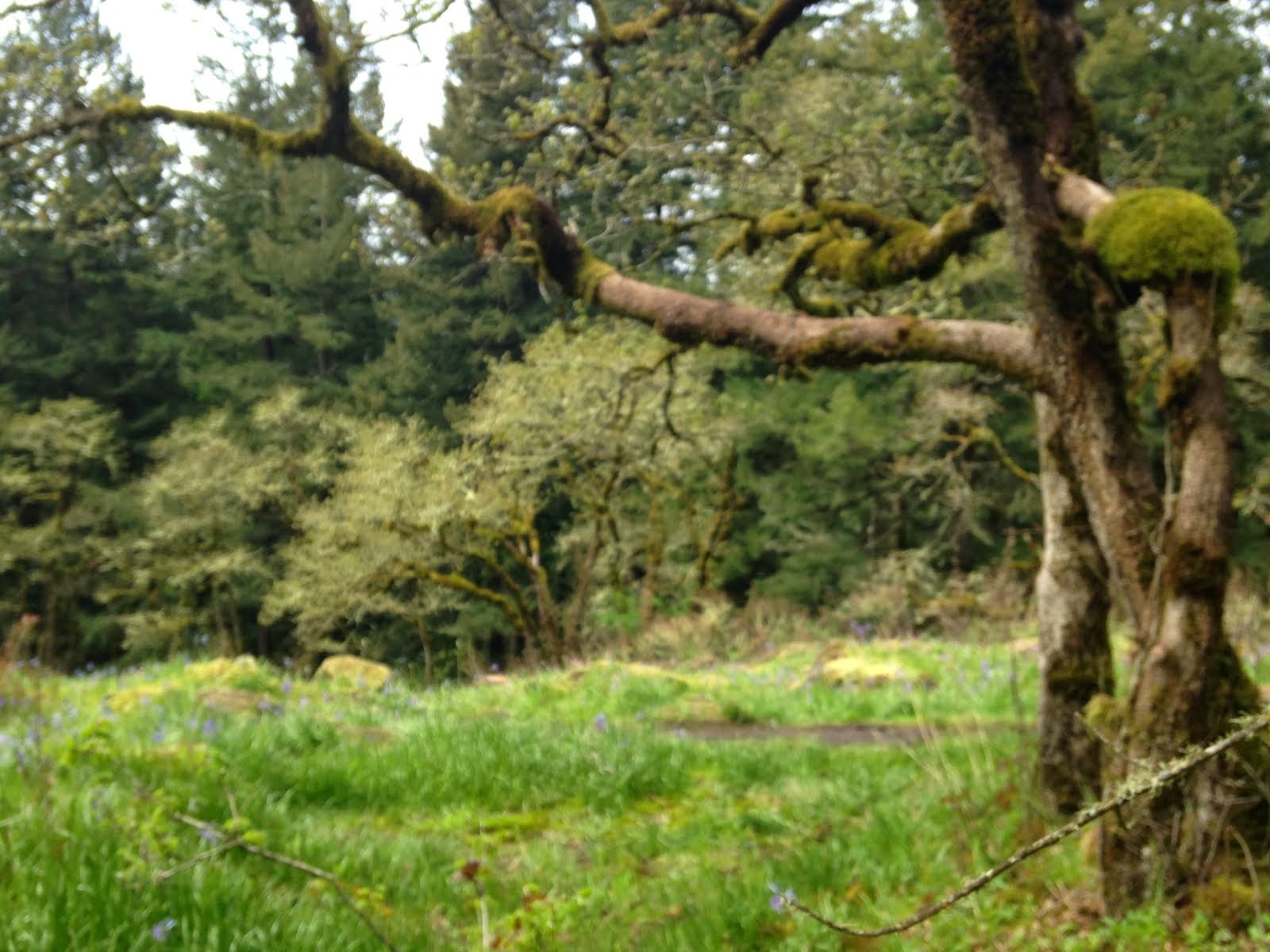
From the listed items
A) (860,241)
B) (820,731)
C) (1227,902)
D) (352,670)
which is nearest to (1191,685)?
(1227,902)

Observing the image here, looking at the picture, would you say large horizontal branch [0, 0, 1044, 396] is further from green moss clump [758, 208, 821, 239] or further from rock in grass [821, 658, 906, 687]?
rock in grass [821, 658, 906, 687]

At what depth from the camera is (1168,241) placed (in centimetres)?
338

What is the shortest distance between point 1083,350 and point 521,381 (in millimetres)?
18387

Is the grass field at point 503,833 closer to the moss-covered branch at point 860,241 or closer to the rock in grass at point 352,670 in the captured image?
the moss-covered branch at point 860,241

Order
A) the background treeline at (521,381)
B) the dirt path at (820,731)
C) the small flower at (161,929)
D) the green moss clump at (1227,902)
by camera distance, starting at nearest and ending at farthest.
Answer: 1. the small flower at (161,929)
2. the green moss clump at (1227,902)
3. the dirt path at (820,731)
4. the background treeline at (521,381)

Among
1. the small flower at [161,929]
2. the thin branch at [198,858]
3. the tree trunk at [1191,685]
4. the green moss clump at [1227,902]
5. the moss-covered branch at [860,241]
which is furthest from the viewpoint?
the moss-covered branch at [860,241]

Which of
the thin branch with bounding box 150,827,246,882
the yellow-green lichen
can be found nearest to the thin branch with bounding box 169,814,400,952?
the thin branch with bounding box 150,827,246,882

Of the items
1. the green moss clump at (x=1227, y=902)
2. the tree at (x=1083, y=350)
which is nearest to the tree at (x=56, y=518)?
the tree at (x=1083, y=350)

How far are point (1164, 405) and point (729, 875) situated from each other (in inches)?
96.5

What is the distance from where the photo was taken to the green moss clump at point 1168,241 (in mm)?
3375

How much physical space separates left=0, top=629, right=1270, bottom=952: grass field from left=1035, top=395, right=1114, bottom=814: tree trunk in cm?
17

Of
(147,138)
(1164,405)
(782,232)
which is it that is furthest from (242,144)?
(1164,405)

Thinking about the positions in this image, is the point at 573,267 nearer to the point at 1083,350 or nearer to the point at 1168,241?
the point at 1083,350

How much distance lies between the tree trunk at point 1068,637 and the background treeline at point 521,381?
845 mm
